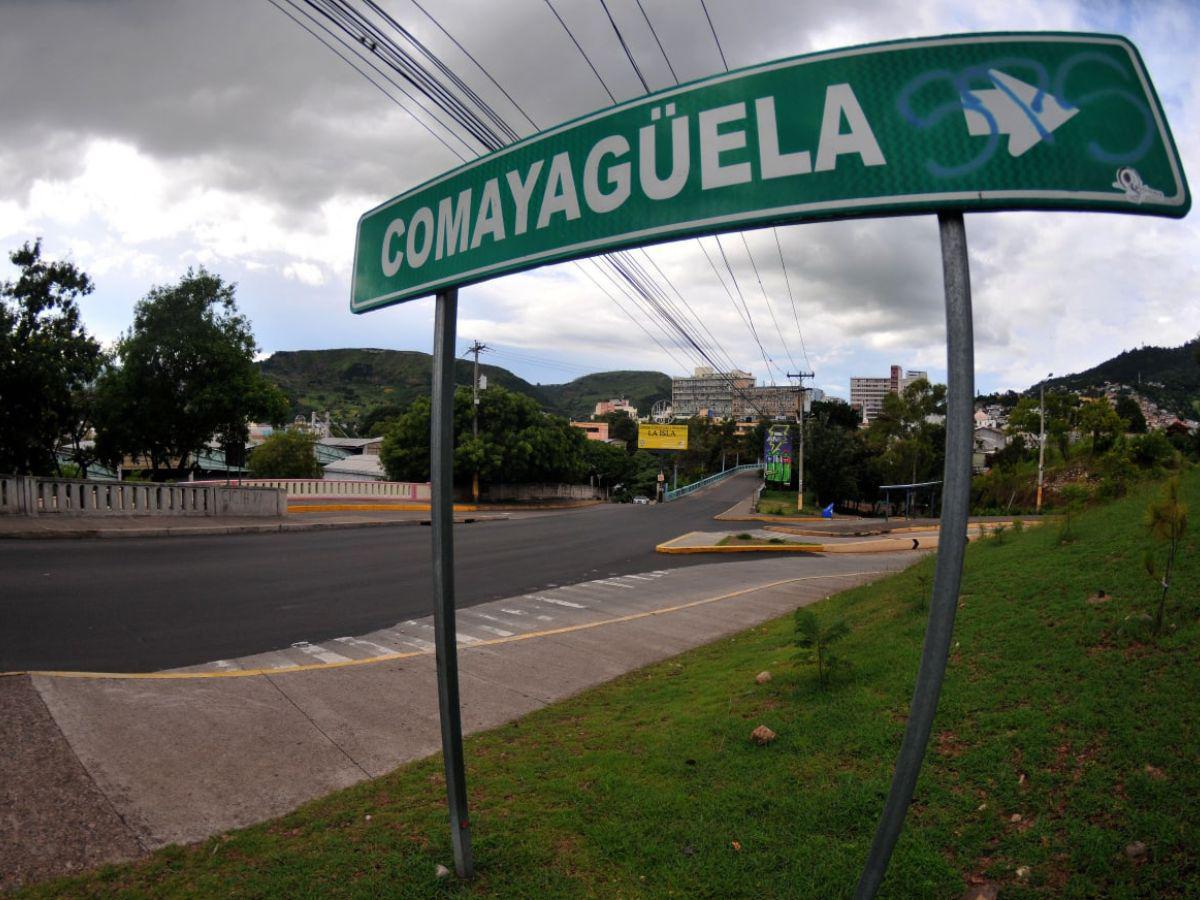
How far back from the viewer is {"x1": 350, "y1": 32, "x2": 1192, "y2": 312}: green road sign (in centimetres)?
171

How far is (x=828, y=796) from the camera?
3.38 meters

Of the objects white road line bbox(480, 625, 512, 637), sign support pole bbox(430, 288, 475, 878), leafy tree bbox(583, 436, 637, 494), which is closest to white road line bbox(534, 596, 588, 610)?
white road line bbox(480, 625, 512, 637)

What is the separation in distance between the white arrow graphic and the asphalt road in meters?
7.51

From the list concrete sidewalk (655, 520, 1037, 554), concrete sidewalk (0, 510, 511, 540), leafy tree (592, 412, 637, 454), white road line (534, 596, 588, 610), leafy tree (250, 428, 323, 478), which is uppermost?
leafy tree (592, 412, 637, 454)

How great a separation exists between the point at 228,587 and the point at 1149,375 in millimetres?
190192

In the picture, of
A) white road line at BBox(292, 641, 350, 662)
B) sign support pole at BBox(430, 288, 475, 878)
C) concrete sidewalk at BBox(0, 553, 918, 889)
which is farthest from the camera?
white road line at BBox(292, 641, 350, 662)

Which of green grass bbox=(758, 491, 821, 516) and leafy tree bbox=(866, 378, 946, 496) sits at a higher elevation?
leafy tree bbox=(866, 378, 946, 496)

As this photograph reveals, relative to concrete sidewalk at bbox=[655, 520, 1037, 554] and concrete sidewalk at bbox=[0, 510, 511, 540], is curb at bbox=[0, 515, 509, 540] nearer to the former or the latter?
concrete sidewalk at bbox=[0, 510, 511, 540]

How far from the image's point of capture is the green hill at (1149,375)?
124 meters

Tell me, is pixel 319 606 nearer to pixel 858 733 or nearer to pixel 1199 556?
pixel 858 733

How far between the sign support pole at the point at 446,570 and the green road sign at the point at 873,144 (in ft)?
2.25

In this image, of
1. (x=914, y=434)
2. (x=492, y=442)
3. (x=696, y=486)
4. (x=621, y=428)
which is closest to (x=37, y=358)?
(x=492, y=442)

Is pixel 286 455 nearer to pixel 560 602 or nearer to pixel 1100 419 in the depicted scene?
pixel 560 602

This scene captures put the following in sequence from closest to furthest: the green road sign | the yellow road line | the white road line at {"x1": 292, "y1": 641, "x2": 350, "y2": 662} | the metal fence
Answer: the green road sign
the yellow road line
the white road line at {"x1": 292, "y1": 641, "x2": 350, "y2": 662}
the metal fence
